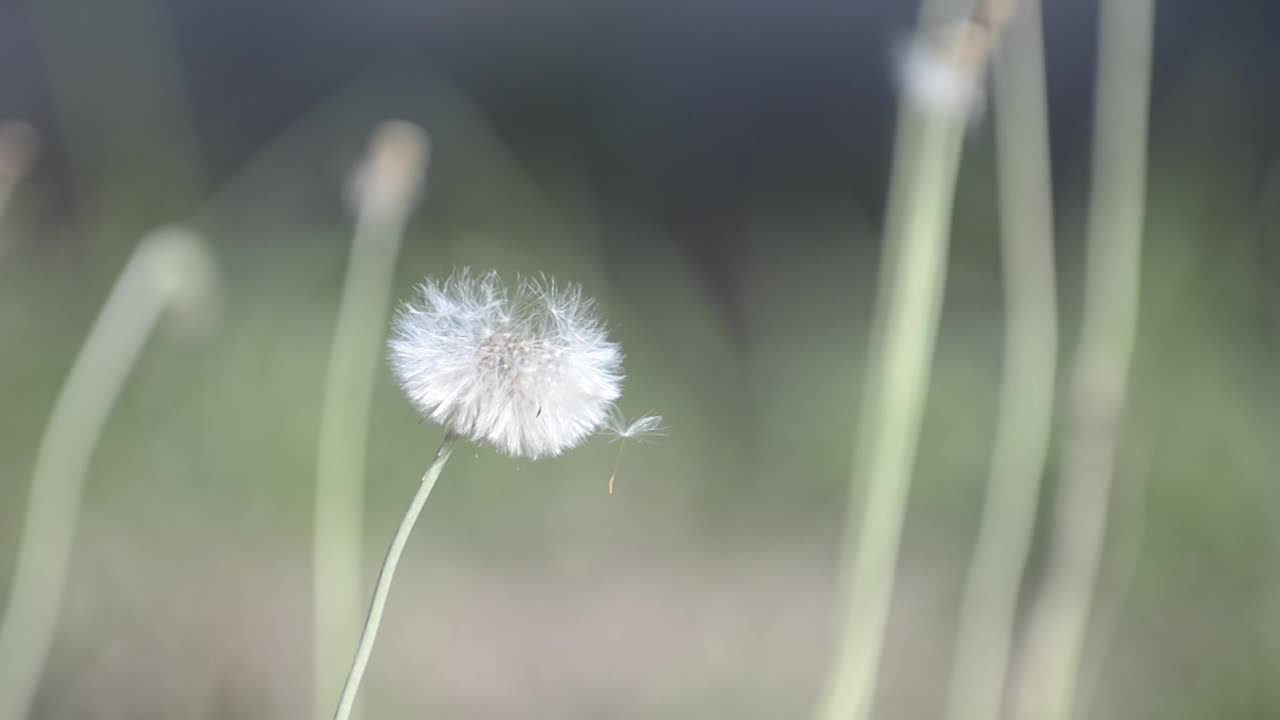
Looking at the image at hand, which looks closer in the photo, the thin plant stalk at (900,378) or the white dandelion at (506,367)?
the white dandelion at (506,367)

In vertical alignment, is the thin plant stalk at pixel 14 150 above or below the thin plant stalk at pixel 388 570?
A: above

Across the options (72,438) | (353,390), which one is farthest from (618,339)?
(72,438)

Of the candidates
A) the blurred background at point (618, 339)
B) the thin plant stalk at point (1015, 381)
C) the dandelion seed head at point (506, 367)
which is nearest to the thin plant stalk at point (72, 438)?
the blurred background at point (618, 339)

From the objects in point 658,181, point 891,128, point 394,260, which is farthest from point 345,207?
point 891,128

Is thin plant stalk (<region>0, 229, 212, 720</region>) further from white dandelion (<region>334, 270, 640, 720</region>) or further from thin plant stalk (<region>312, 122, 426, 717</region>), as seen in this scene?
white dandelion (<region>334, 270, 640, 720</region>)

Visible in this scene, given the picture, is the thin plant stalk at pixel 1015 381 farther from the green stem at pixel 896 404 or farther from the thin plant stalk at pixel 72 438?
the thin plant stalk at pixel 72 438

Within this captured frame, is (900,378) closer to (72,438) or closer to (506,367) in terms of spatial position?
(506,367)

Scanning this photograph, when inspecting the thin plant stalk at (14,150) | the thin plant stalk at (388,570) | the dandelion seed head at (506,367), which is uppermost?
the thin plant stalk at (14,150)
